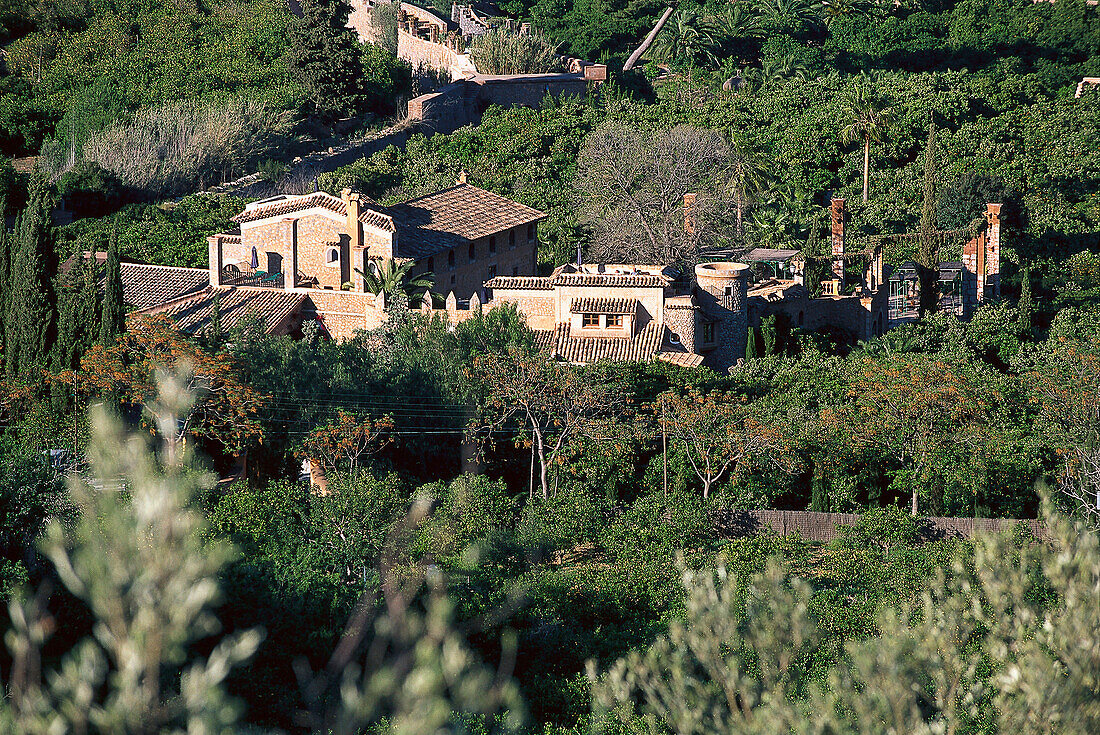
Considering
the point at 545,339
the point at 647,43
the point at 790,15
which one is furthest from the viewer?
the point at 790,15

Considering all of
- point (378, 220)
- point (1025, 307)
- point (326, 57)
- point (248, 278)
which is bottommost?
point (1025, 307)

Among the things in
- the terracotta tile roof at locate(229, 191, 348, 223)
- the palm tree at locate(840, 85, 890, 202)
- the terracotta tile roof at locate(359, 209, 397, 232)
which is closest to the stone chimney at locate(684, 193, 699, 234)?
the palm tree at locate(840, 85, 890, 202)

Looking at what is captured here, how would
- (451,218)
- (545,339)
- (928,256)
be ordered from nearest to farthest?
(545,339), (451,218), (928,256)

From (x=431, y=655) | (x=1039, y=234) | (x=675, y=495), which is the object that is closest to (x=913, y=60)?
(x=1039, y=234)

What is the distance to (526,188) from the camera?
57094 mm

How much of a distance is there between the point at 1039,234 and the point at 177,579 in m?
52.6

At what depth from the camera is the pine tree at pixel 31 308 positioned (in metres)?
31.0

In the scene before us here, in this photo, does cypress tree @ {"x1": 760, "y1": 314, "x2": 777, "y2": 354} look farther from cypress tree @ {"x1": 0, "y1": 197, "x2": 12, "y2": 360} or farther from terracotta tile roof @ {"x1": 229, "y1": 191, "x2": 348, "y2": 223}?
cypress tree @ {"x1": 0, "y1": 197, "x2": 12, "y2": 360}

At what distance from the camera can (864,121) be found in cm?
6081

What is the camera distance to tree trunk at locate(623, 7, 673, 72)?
7731 centimetres

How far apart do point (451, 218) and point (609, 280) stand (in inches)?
413

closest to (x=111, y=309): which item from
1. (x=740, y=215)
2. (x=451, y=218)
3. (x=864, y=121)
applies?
(x=451, y=218)

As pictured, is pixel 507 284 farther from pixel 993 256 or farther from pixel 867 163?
pixel 867 163

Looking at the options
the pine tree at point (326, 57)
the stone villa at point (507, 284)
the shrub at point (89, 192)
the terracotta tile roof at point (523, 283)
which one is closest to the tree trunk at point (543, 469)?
the stone villa at point (507, 284)
